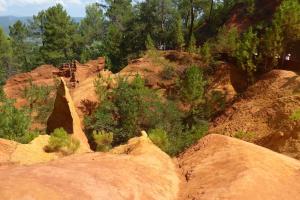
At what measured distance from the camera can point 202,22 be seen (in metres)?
41.9

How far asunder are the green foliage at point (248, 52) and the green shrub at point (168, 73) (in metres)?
5.72

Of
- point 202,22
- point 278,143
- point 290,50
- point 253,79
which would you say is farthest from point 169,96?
point 202,22

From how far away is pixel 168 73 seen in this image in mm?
29891

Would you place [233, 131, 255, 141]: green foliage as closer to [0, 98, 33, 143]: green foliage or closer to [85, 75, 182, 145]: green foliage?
[85, 75, 182, 145]: green foliage

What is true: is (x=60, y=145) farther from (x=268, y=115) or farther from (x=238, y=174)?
(x=268, y=115)

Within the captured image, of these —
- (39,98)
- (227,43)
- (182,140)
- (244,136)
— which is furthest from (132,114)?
(39,98)

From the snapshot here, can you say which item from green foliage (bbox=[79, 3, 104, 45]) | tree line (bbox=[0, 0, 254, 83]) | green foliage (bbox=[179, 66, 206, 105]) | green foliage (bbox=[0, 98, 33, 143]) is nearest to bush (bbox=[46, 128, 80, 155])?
green foliage (bbox=[0, 98, 33, 143])

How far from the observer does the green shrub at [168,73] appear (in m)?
29.7

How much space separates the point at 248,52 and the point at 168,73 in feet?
23.4

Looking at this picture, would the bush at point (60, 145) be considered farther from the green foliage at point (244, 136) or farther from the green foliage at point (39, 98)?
the green foliage at point (39, 98)

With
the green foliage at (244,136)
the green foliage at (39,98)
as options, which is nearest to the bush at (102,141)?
the green foliage at (244,136)

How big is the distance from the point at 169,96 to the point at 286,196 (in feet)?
65.4

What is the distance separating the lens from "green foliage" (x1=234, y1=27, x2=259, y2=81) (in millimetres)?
24328

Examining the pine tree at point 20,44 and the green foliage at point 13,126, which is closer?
the green foliage at point 13,126
